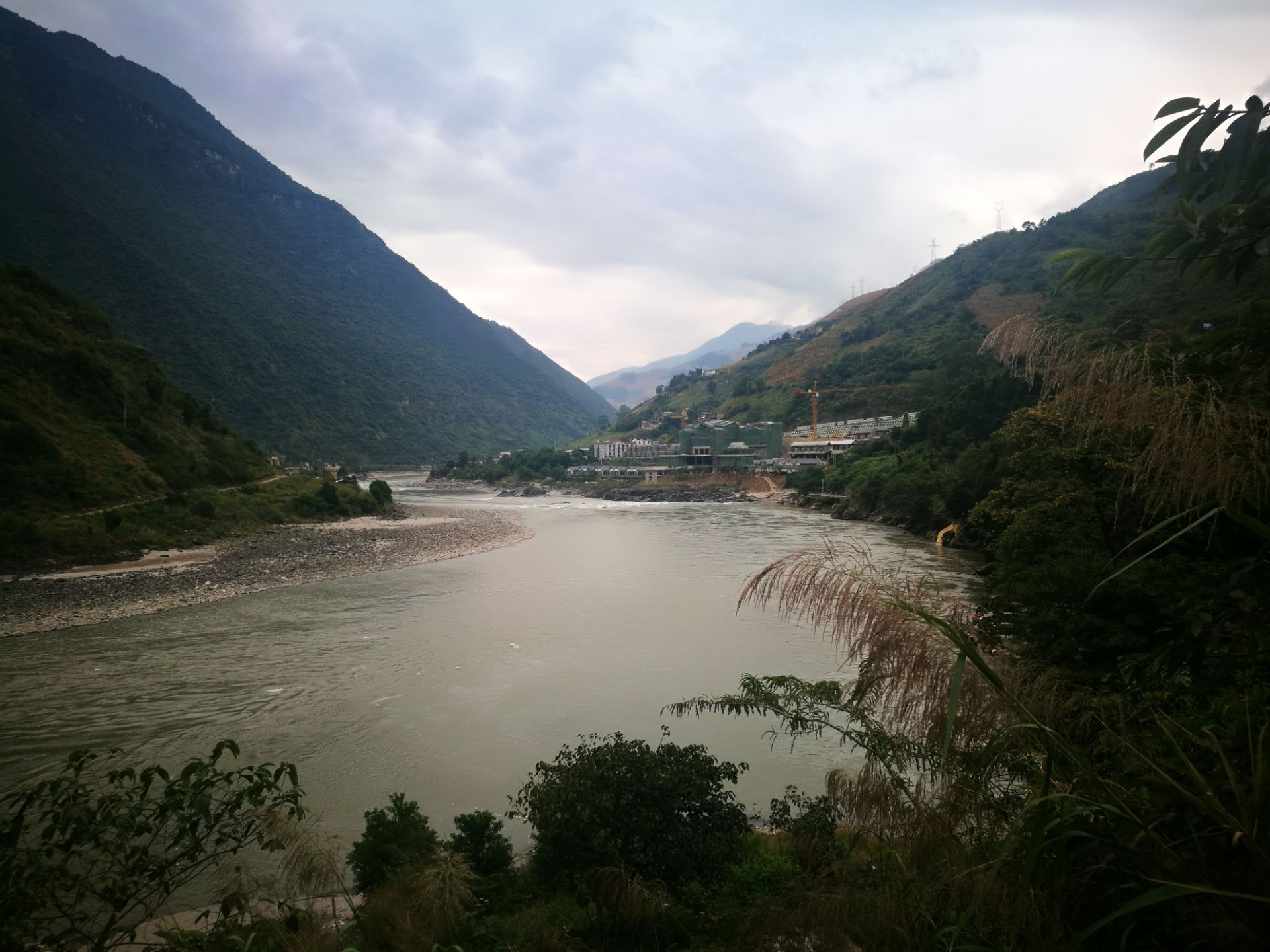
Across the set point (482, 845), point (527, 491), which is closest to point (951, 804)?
point (482, 845)

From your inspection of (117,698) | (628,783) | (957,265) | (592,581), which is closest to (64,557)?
(117,698)

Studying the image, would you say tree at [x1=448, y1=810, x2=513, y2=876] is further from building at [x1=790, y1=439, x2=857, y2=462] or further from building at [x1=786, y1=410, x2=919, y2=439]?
building at [x1=790, y1=439, x2=857, y2=462]

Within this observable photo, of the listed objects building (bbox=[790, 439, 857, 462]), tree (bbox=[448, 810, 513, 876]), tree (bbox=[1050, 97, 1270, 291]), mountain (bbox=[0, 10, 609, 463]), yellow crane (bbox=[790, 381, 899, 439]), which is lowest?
tree (bbox=[448, 810, 513, 876])

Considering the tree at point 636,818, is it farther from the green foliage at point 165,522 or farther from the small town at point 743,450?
the small town at point 743,450

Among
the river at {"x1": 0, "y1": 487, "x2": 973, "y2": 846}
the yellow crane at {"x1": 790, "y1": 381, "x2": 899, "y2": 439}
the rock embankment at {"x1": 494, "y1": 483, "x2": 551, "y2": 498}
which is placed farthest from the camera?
the yellow crane at {"x1": 790, "y1": 381, "x2": 899, "y2": 439}

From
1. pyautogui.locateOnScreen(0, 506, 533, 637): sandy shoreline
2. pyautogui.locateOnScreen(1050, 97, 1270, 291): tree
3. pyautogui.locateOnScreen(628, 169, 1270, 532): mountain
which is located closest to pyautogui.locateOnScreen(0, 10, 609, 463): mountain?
pyautogui.locateOnScreen(628, 169, 1270, 532): mountain

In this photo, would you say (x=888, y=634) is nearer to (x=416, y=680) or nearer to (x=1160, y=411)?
(x=1160, y=411)

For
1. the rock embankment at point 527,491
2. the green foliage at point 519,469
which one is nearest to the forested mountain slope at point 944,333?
the green foliage at point 519,469
